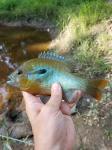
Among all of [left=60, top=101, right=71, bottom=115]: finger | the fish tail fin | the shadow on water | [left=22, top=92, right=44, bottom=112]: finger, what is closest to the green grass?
the shadow on water

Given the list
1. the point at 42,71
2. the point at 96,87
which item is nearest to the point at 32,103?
the point at 42,71

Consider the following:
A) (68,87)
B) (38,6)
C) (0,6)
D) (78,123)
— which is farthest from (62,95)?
(0,6)

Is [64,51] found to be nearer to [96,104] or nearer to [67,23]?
[67,23]

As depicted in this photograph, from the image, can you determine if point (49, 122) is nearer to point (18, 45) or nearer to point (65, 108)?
point (65, 108)

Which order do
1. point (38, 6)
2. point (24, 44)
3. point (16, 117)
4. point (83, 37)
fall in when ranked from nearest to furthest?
1. point (16, 117)
2. point (83, 37)
3. point (24, 44)
4. point (38, 6)

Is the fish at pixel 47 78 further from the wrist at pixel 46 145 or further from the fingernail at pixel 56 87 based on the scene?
the wrist at pixel 46 145
